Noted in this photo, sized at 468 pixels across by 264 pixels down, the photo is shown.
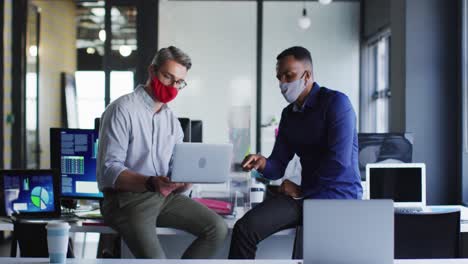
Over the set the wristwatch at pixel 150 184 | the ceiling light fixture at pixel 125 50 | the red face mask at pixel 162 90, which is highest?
the ceiling light fixture at pixel 125 50

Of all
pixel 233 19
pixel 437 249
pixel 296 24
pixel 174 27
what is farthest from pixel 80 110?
pixel 437 249

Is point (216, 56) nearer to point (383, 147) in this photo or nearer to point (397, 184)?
point (383, 147)

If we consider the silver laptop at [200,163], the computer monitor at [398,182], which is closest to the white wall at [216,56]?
the computer monitor at [398,182]

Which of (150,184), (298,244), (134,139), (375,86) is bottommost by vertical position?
(298,244)

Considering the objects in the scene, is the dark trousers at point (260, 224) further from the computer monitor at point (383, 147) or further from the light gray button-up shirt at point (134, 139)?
the computer monitor at point (383, 147)

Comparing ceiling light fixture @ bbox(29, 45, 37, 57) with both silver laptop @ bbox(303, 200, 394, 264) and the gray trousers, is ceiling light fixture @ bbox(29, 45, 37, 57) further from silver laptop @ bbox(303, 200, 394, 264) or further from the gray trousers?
silver laptop @ bbox(303, 200, 394, 264)

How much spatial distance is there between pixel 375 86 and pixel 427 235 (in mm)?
6455

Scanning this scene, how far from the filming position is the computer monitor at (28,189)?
3.33 meters

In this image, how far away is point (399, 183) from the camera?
3.89 meters

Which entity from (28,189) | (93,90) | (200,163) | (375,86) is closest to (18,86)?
(93,90)

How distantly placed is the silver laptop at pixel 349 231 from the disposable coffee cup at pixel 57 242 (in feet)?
2.42

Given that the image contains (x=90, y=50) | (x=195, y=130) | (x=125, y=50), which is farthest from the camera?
(x=90, y=50)

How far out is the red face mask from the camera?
3.35 meters

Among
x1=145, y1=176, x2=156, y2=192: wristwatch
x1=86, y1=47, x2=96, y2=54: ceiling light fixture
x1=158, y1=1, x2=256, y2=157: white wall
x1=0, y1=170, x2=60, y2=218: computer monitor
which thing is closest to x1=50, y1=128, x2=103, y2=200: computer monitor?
x1=0, y1=170, x2=60, y2=218: computer monitor
